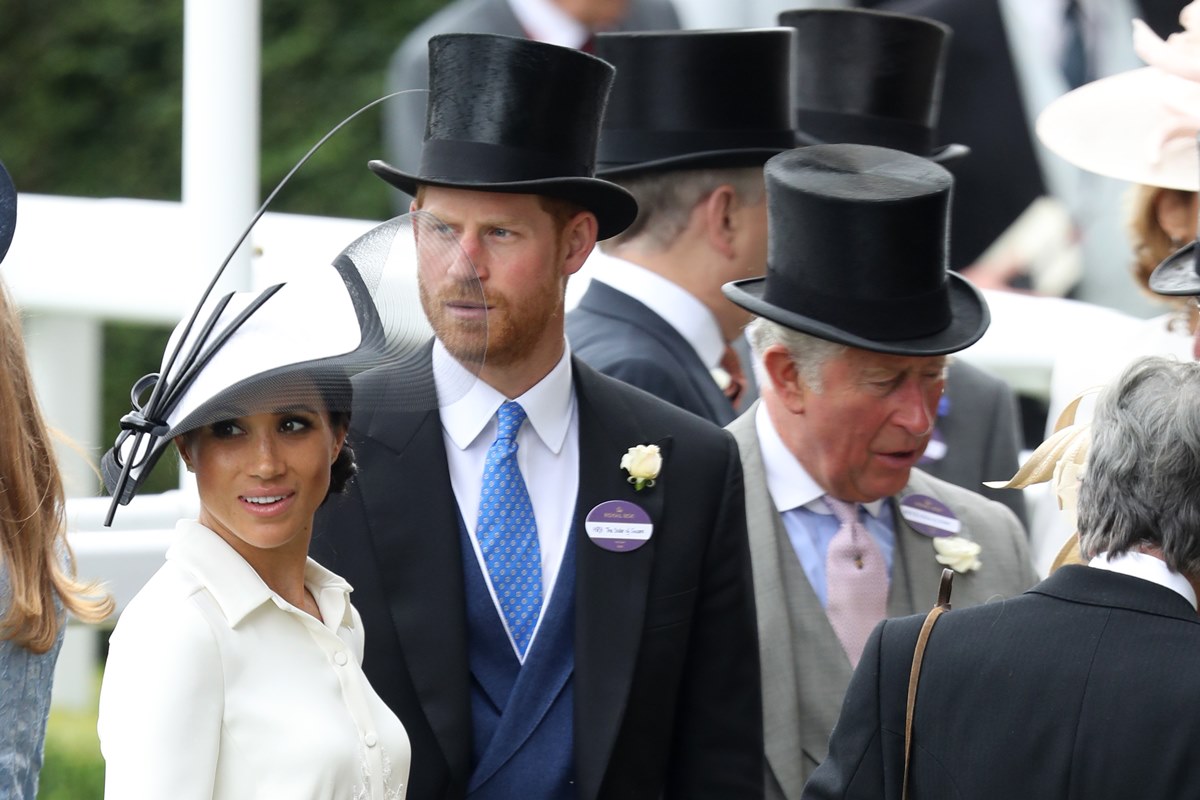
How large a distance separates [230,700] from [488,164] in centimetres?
123

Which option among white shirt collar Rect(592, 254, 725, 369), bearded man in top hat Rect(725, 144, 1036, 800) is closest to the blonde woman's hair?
bearded man in top hat Rect(725, 144, 1036, 800)

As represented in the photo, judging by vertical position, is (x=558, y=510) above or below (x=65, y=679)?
above

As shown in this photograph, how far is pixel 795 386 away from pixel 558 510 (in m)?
0.59

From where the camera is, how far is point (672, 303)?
14.0 feet

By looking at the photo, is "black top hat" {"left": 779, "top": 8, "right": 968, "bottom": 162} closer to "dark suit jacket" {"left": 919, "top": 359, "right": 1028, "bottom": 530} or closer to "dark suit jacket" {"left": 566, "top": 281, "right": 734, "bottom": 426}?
"dark suit jacket" {"left": 919, "top": 359, "right": 1028, "bottom": 530}

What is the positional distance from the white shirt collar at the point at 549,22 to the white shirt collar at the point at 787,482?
2.44m

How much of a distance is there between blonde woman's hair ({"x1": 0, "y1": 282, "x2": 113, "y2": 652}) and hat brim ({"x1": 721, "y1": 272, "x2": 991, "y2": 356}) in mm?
1323

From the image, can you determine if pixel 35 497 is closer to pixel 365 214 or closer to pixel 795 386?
pixel 795 386

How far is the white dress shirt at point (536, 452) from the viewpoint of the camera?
3393mm

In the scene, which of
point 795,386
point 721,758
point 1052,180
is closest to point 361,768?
point 721,758

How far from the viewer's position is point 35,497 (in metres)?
2.99

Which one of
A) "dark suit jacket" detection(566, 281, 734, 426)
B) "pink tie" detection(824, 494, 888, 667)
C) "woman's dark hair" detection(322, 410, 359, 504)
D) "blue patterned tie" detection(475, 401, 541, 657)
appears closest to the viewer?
"woman's dark hair" detection(322, 410, 359, 504)

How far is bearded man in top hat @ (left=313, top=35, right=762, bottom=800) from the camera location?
3.24 m

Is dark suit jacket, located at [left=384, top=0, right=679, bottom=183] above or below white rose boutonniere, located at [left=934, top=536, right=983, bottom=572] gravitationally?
above
